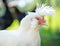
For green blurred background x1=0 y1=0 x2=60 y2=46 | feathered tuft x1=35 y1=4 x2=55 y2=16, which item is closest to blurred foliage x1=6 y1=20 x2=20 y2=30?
green blurred background x1=0 y1=0 x2=60 y2=46

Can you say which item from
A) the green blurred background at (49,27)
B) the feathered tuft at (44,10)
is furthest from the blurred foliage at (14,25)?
the feathered tuft at (44,10)

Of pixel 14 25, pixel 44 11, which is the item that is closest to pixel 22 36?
pixel 14 25

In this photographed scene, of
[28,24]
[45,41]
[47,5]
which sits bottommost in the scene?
[45,41]

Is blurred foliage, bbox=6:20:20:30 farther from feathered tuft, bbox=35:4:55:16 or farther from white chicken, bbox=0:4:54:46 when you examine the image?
feathered tuft, bbox=35:4:55:16

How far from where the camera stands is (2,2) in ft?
3.20

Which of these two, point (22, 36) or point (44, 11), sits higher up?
point (44, 11)

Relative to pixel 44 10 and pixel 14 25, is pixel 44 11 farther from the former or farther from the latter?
pixel 14 25

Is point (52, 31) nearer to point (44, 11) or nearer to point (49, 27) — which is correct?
point (49, 27)

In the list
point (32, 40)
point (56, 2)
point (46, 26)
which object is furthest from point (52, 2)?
point (32, 40)

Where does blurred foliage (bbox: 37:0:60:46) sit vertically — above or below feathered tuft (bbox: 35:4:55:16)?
below

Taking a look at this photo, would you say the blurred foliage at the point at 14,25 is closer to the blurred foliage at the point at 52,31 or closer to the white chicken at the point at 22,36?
the white chicken at the point at 22,36

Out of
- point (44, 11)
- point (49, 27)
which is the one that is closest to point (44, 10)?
point (44, 11)

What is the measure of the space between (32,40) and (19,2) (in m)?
0.23

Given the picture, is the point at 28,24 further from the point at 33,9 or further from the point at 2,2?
the point at 2,2
